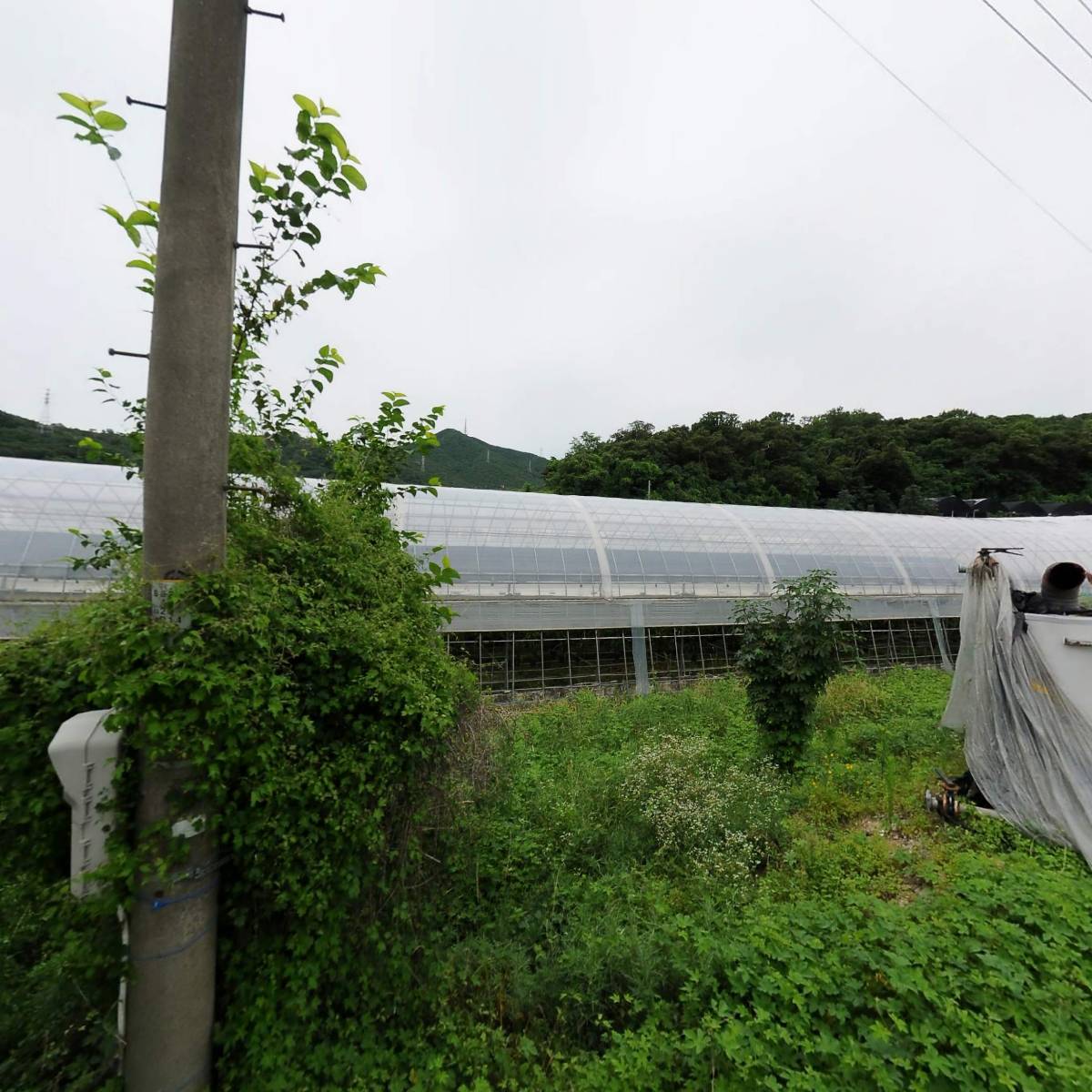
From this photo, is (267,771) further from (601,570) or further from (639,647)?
(601,570)

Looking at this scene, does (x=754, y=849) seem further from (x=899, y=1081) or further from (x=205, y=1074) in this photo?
(x=205, y=1074)

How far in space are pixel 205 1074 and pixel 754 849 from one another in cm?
376

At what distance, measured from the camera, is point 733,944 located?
3.06 meters

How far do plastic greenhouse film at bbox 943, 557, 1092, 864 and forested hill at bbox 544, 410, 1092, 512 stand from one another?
22.9m

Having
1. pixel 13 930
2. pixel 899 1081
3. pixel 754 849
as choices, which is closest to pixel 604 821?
pixel 754 849

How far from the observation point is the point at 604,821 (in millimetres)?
4781

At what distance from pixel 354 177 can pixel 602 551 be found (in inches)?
394

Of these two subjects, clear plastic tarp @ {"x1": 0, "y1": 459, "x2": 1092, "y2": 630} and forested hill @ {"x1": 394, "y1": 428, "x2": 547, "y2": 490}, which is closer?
clear plastic tarp @ {"x1": 0, "y1": 459, "x2": 1092, "y2": 630}

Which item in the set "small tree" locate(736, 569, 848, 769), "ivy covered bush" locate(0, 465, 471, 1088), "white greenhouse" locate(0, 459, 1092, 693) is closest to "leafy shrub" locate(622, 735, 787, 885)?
"small tree" locate(736, 569, 848, 769)

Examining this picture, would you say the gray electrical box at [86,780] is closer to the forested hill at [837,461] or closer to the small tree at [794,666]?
the small tree at [794,666]

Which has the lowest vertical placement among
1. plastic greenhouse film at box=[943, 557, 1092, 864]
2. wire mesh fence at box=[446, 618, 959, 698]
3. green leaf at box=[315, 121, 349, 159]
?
wire mesh fence at box=[446, 618, 959, 698]

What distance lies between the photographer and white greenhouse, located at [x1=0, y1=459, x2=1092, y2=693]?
8.52 metres

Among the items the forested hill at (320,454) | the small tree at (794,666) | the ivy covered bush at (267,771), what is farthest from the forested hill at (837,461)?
the ivy covered bush at (267,771)

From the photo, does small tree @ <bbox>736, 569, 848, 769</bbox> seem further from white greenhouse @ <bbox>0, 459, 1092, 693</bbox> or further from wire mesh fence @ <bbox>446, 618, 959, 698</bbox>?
white greenhouse @ <bbox>0, 459, 1092, 693</bbox>
